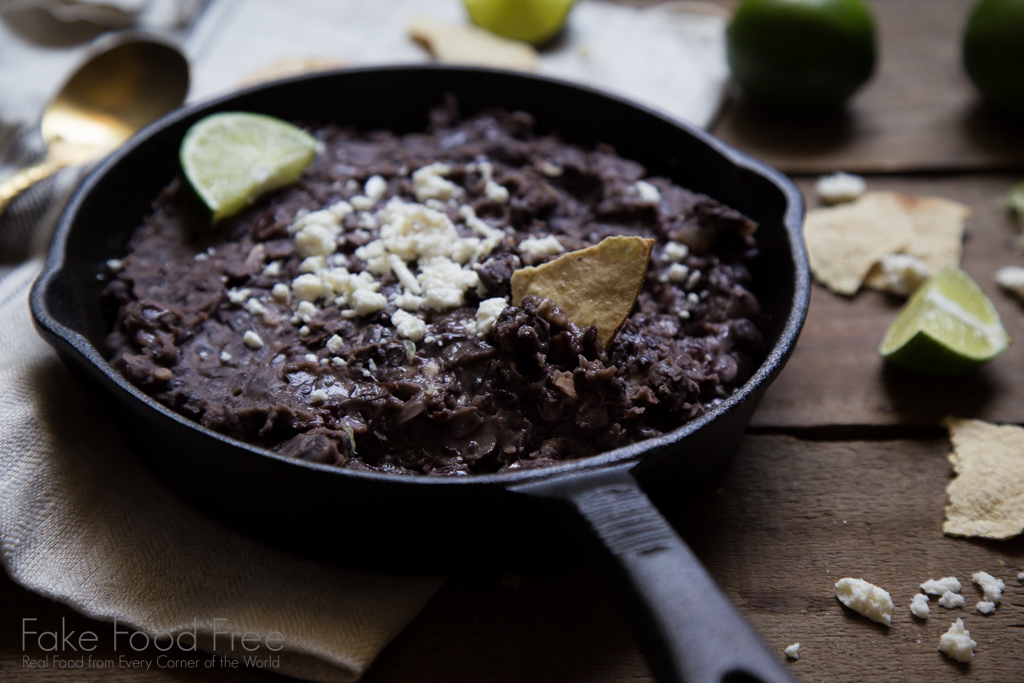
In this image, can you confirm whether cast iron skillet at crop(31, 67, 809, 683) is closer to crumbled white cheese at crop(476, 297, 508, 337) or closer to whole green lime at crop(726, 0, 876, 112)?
crumbled white cheese at crop(476, 297, 508, 337)

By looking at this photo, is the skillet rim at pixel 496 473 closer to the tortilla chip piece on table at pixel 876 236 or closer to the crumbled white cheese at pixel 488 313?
the crumbled white cheese at pixel 488 313

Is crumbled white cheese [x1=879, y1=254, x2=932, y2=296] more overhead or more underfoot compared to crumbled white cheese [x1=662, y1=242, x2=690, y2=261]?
more underfoot

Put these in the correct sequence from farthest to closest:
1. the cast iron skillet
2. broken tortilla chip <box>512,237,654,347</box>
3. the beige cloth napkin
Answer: broken tortilla chip <box>512,237,654,347</box> → the beige cloth napkin → the cast iron skillet

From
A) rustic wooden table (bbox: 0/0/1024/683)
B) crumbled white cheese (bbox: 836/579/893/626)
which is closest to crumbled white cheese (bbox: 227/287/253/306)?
rustic wooden table (bbox: 0/0/1024/683)

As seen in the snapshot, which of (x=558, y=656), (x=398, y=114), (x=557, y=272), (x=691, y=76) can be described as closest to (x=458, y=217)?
(x=557, y=272)

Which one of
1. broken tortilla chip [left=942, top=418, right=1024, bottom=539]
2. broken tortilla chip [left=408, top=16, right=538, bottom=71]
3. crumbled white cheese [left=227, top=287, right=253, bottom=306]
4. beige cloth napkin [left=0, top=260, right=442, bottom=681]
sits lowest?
beige cloth napkin [left=0, top=260, right=442, bottom=681]
